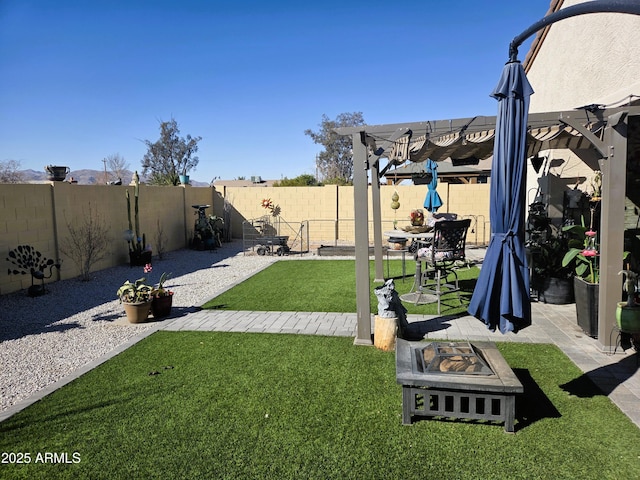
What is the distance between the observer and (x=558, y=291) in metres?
6.03

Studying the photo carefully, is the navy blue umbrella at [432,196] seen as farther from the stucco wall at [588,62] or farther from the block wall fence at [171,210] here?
the block wall fence at [171,210]

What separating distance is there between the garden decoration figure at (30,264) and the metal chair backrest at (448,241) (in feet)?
21.7

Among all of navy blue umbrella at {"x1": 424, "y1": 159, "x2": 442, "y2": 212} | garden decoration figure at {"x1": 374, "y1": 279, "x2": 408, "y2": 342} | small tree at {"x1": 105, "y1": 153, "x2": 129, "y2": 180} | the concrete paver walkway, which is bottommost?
the concrete paver walkway

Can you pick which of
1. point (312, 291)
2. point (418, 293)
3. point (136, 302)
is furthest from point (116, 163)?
point (418, 293)

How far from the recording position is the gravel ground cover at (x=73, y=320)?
4078 mm

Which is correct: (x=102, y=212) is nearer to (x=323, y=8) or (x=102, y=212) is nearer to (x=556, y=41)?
(x=323, y=8)

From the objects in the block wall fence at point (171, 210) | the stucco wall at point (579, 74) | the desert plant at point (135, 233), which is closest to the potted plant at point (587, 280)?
the stucco wall at point (579, 74)

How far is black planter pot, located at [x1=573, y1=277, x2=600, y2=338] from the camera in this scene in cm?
450

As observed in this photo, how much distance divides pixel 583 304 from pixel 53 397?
5.45m

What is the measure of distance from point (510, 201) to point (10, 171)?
32.2 m

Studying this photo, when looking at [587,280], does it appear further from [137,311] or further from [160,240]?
[160,240]

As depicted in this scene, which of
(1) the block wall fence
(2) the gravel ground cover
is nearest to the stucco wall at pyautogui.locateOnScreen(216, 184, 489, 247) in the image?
(1) the block wall fence

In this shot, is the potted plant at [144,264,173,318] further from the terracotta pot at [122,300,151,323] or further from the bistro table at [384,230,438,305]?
the bistro table at [384,230,438,305]

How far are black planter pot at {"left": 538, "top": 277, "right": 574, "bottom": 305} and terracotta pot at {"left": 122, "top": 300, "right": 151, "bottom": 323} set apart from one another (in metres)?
5.79
